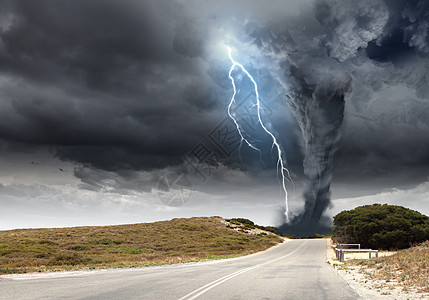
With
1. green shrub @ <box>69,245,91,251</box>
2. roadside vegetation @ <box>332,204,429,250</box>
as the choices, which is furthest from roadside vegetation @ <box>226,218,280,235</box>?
green shrub @ <box>69,245,91,251</box>

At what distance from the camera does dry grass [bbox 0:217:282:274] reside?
26.6 metres

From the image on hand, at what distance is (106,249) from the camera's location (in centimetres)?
4266

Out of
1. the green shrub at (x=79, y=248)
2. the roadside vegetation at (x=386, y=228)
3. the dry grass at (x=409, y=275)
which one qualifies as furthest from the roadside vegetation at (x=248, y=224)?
the dry grass at (x=409, y=275)

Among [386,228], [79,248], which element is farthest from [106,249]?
[386,228]

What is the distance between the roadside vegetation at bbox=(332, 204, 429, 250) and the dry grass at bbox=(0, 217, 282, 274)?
1490 centimetres

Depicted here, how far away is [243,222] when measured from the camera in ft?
347

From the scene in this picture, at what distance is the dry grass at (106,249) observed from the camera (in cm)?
2661

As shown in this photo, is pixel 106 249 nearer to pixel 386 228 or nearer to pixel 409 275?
pixel 409 275

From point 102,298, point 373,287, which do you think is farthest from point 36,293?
point 373,287

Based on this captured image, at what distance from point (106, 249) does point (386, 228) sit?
36.8 m

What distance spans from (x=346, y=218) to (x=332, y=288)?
44014 mm

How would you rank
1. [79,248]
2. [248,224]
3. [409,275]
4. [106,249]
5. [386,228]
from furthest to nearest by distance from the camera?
[248,224] → [386,228] → [79,248] → [106,249] → [409,275]

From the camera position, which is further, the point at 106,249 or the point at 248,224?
the point at 248,224

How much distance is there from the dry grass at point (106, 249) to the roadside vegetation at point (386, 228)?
48.9 feet
